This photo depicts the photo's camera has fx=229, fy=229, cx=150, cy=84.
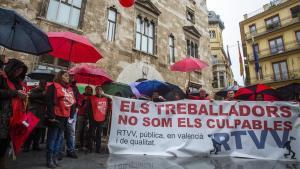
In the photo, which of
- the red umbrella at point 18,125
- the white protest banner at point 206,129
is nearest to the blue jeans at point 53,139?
the red umbrella at point 18,125

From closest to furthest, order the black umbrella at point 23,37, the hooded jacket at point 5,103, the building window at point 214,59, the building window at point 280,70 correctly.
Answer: the hooded jacket at point 5,103
the black umbrella at point 23,37
the building window at point 280,70
the building window at point 214,59

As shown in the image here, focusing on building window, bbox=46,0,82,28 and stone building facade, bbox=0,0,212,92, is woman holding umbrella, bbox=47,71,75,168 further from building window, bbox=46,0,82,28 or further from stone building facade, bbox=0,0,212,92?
building window, bbox=46,0,82,28

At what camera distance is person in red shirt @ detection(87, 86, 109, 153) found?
5930 millimetres

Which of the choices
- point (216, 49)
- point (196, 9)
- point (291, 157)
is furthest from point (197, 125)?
point (216, 49)

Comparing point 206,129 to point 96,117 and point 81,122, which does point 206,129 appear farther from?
point 81,122

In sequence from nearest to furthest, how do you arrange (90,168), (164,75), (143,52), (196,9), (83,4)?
(90,168) → (83,4) → (143,52) → (164,75) → (196,9)

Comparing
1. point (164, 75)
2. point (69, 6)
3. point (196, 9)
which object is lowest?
point (164, 75)

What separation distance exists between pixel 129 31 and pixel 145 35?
4.54 feet

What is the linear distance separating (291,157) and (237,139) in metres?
1.22

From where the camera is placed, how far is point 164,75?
14125 millimetres

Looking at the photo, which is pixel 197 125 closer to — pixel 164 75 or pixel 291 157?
pixel 291 157

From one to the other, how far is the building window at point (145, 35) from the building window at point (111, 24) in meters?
1.61

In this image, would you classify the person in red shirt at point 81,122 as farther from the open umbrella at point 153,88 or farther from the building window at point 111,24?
the building window at point 111,24

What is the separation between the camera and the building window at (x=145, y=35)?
13.4 m
